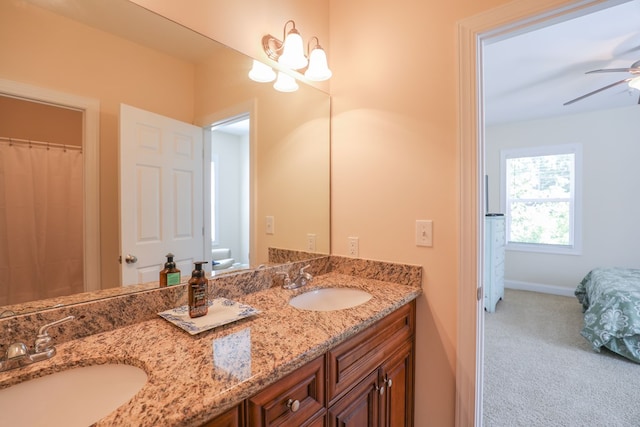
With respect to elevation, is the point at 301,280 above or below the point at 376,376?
above

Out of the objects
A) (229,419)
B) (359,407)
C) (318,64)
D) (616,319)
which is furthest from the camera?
(616,319)

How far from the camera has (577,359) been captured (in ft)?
8.18

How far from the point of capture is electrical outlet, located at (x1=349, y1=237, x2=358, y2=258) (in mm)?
1749

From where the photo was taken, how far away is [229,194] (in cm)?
148

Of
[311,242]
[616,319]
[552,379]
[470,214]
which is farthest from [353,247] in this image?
[616,319]

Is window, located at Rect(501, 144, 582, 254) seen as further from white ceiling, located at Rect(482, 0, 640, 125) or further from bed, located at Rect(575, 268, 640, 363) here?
bed, located at Rect(575, 268, 640, 363)

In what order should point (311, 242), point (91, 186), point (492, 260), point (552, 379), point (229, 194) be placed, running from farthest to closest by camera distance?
point (492, 260), point (552, 379), point (311, 242), point (229, 194), point (91, 186)

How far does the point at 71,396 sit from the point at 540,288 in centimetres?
549

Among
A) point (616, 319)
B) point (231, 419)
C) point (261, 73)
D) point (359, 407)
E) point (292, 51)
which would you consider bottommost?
point (616, 319)

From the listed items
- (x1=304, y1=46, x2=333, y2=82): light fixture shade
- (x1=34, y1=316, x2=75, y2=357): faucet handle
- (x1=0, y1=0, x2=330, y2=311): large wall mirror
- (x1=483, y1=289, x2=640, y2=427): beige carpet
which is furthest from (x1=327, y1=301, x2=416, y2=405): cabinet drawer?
(x1=304, y1=46, x2=333, y2=82): light fixture shade

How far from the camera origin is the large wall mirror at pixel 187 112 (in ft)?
2.98

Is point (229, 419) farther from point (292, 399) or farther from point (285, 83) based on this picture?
point (285, 83)

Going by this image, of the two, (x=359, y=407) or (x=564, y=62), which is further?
(x=564, y=62)

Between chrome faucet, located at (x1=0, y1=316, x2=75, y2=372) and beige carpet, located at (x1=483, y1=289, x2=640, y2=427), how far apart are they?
2179mm
